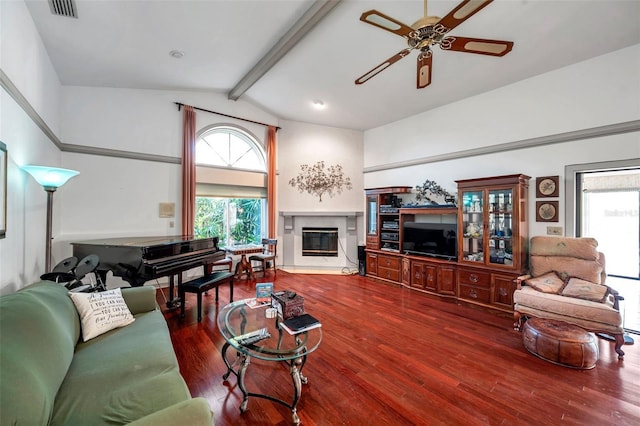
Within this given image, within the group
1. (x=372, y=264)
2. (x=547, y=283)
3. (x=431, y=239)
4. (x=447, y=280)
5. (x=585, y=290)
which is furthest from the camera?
(x=372, y=264)

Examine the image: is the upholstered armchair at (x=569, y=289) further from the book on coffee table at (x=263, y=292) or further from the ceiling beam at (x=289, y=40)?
the ceiling beam at (x=289, y=40)

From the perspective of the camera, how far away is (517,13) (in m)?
2.76

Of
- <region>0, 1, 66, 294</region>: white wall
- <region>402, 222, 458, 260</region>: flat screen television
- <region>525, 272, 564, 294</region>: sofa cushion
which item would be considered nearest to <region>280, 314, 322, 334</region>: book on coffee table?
<region>0, 1, 66, 294</region>: white wall

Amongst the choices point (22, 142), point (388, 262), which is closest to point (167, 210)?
point (22, 142)

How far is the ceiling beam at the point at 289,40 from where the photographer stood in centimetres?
291

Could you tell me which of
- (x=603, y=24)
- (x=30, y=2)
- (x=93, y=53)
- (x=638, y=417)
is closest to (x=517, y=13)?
(x=603, y=24)

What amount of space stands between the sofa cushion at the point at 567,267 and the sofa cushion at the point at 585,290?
0.53ft

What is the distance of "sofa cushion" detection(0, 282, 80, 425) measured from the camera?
3.37 ft

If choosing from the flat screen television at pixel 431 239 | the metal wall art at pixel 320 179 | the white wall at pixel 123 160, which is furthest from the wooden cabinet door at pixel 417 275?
the white wall at pixel 123 160

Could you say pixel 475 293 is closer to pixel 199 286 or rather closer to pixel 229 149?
pixel 199 286

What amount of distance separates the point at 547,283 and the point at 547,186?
1382 millimetres

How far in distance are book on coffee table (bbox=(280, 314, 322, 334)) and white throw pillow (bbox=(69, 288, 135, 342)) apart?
137 centimetres

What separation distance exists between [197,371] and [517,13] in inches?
188

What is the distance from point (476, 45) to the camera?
6.90 feet
